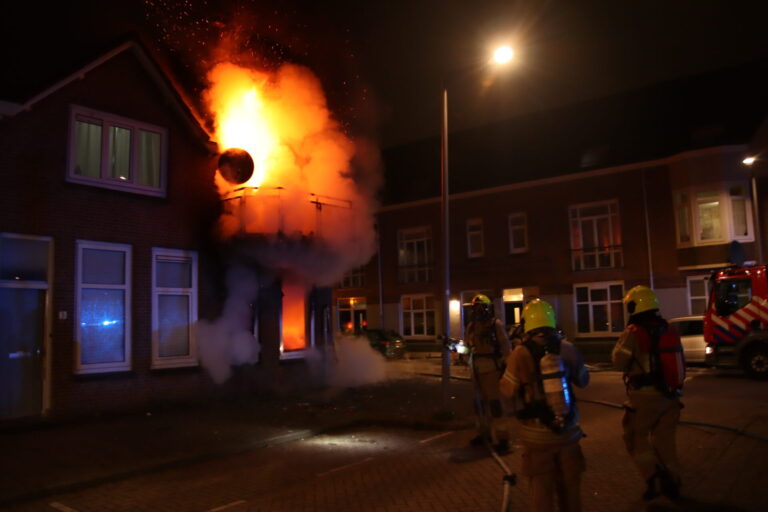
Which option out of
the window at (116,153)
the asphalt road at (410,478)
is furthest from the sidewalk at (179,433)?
the window at (116,153)

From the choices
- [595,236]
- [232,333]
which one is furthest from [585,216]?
[232,333]

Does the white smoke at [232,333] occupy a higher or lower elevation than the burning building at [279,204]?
lower

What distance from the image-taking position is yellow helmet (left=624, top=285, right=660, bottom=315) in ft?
17.9

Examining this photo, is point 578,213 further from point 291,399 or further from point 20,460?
point 20,460

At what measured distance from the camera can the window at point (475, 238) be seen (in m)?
30.2

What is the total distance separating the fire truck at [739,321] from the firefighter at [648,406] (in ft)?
35.2

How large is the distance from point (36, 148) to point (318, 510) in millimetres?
7907

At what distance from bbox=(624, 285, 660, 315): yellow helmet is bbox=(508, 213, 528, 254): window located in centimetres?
2336

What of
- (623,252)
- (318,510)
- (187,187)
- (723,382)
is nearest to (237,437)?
(318,510)

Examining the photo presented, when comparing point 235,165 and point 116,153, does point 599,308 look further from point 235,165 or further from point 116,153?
point 116,153

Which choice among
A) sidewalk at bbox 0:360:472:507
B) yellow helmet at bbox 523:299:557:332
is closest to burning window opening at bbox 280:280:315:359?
sidewalk at bbox 0:360:472:507

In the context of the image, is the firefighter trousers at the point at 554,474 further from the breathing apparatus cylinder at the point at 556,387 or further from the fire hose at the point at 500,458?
the fire hose at the point at 500,458

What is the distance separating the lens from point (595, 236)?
26750 mm

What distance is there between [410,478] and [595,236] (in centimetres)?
2213
